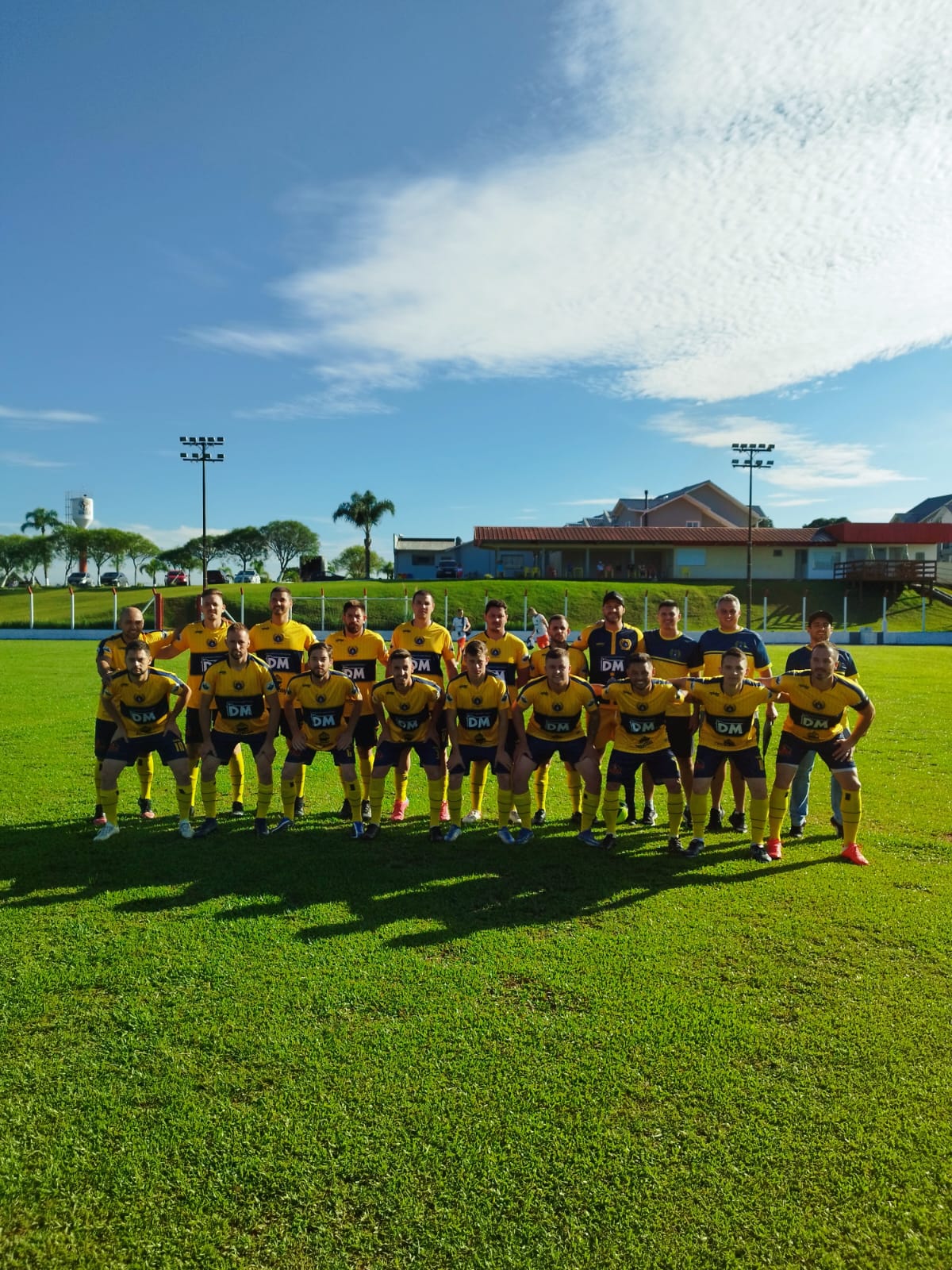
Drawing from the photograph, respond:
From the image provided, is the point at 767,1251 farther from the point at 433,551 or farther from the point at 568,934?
the point at 433,551

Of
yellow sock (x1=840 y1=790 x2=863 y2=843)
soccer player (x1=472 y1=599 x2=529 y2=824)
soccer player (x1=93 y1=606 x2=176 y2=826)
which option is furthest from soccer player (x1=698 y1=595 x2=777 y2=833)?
soccer player (x1=93 y1=606 x2=176 y2=826)

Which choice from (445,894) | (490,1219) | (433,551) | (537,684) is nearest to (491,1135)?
(490,1219)

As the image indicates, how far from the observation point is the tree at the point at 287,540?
80.5 m

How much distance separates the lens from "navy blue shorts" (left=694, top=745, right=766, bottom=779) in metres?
6.39

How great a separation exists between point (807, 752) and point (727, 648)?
1154mm

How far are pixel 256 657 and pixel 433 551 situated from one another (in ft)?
180

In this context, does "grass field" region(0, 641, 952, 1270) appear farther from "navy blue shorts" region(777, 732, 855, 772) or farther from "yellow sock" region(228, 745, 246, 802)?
"yellow sock" region(228, 745, 246, 802)

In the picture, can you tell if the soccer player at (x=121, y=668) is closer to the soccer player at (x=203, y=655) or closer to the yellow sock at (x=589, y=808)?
the soccer player at (x=203, y=655)

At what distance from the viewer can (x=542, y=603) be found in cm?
4134

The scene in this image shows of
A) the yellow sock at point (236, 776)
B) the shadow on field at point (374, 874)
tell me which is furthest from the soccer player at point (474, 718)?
the yellow sock at point (236, 776)

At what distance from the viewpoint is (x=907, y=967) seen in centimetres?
432

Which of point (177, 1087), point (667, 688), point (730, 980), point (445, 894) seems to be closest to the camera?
point (177, 1087)

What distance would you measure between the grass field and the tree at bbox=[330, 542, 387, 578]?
266 feet

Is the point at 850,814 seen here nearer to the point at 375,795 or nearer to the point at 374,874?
the point at 374,874
